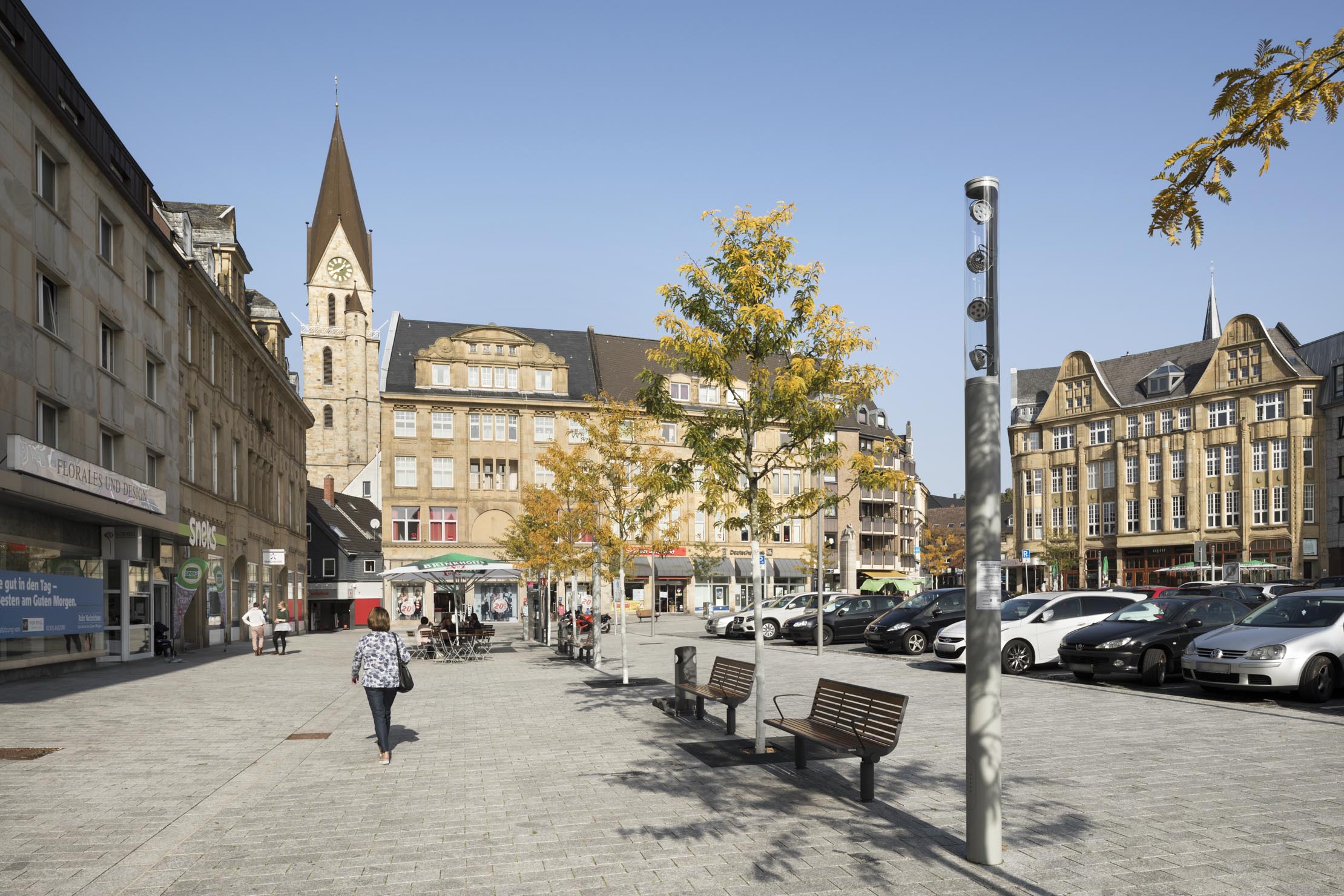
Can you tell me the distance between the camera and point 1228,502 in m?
72.8

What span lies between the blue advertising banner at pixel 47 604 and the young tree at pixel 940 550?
3380 inches

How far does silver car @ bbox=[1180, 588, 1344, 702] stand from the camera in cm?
1506

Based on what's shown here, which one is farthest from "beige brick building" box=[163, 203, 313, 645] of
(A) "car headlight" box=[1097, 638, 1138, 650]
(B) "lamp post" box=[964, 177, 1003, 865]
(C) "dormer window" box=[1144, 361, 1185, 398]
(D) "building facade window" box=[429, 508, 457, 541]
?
(C) "dormer window" box=[1144, 361, 1185, 398]

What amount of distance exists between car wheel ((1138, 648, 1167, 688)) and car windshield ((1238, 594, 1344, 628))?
150cm

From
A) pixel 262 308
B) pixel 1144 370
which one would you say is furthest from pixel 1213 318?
pixel 262 308

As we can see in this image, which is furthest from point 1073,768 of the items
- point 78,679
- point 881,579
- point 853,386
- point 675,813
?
point 881,579

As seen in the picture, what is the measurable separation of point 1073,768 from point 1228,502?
2796 inches

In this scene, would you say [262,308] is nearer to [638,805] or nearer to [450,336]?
[450,336]

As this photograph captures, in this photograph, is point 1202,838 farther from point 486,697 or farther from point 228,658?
point 228,658

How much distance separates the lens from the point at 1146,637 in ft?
59.7

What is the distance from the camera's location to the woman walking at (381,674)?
11.4m

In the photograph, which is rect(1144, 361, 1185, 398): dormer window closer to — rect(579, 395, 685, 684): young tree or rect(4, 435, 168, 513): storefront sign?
rect(579, 395, 685, 684): young tree

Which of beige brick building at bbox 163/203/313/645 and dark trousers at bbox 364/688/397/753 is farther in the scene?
beige brick building at bbox 163/203/313/645

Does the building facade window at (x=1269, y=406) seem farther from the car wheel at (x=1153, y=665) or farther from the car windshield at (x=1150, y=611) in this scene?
the car wheel at (x=1153, y=665)
